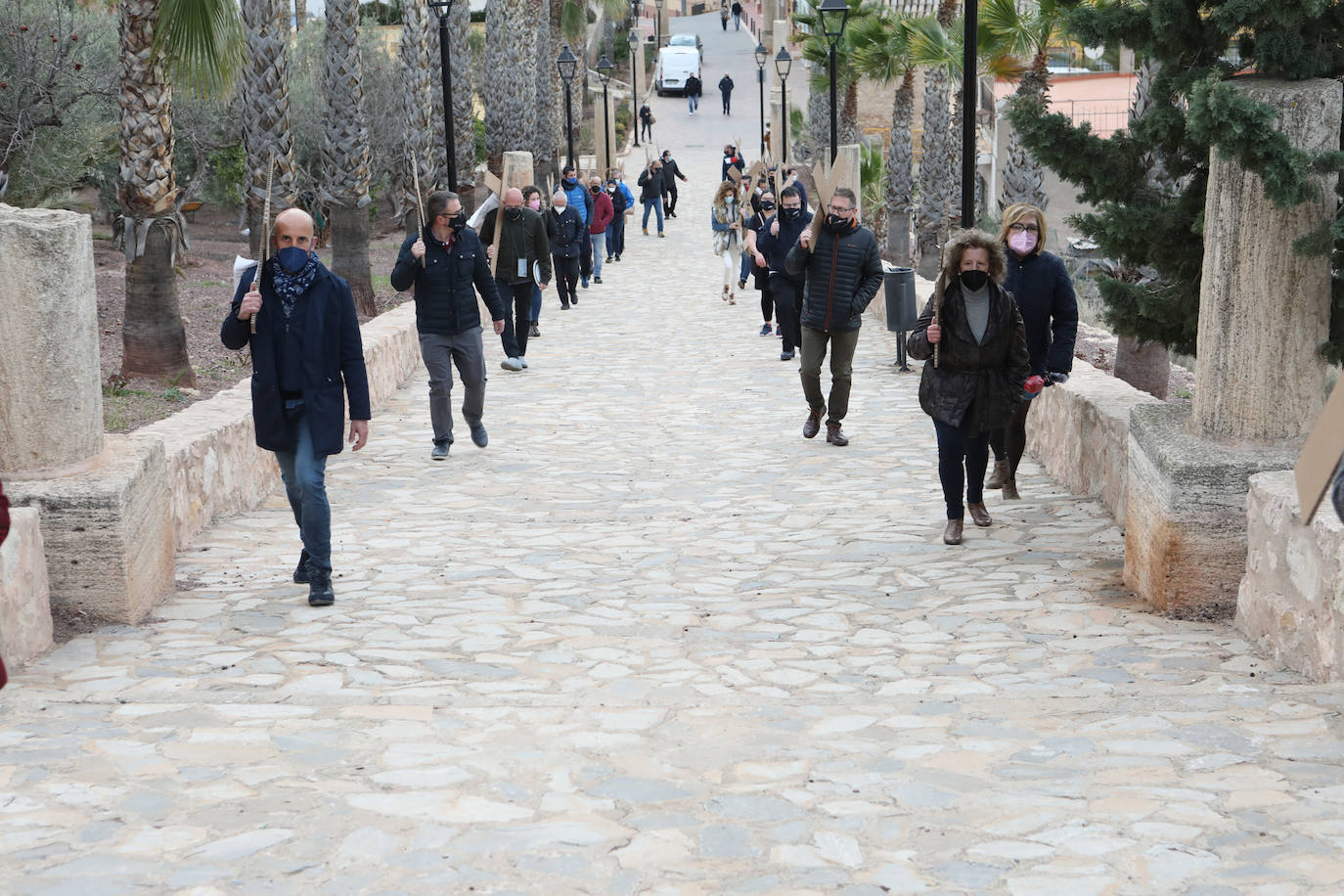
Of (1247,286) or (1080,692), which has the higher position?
(1247,286)

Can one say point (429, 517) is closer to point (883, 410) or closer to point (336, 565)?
point (336, 565)

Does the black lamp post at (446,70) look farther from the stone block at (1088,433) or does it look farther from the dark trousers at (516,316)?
the stone block at (1088,433)

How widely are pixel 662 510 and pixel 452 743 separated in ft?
14.7

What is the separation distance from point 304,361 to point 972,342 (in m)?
3.38

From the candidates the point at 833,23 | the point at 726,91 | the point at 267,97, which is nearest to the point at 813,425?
the point at 267,97

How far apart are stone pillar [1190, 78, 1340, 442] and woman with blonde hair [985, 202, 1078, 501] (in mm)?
1917

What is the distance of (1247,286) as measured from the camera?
6.32 metres

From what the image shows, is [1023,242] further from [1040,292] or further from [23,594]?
[23,594]

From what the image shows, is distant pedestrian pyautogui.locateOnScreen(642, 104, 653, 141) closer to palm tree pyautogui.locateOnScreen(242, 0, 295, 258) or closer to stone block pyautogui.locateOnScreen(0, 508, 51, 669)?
palm tree pyautogui.locateOnScreen(242, 0, 295, 258)

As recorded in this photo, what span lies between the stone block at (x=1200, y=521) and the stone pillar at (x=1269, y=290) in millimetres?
192

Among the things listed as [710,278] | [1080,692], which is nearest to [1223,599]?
[1080,692]

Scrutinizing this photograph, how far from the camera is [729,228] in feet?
74.0

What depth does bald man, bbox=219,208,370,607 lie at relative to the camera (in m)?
6.84

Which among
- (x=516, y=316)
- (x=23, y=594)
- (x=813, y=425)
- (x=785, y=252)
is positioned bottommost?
(x=813, y=425)
